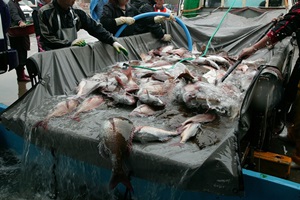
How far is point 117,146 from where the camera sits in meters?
2.37

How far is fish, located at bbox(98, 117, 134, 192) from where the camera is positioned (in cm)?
234

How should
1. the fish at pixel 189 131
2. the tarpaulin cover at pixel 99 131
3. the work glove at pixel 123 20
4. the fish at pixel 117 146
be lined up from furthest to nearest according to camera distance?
the work glove at pixel 123 20
the fish at pixel 189 131
the fish at pixel 117 146
the tarpaulin cover at pixel 99 131

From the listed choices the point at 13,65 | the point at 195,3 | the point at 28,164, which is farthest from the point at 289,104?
the point at 195,3

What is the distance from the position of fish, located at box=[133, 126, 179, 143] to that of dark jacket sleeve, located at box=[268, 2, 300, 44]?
2.24m

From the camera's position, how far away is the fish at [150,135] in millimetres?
2551

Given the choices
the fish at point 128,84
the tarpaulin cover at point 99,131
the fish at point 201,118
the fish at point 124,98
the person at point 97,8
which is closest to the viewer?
the tarpaulin cover at point 99,131

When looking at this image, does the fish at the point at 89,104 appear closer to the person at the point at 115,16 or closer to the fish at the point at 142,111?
the fish at the point at 142,111

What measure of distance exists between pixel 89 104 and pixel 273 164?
229 centimetres

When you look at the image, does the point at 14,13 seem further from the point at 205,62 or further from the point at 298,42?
the point at 298,42

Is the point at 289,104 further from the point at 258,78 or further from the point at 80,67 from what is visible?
the point at 80,67

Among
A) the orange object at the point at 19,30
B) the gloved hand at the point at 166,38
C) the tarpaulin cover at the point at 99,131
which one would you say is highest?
the orange object at the point at 19,30

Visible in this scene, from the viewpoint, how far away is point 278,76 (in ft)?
9.98

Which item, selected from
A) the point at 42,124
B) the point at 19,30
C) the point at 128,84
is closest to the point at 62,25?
the point at 128,84

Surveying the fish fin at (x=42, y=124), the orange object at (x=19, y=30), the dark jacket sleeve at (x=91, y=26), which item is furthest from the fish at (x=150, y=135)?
the orange object at (x=19, y=30)
